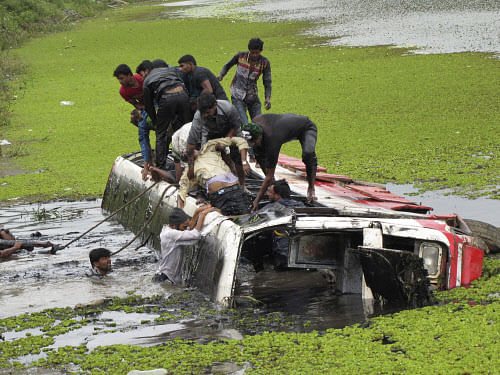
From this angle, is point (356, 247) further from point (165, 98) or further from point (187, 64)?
point (187, 64)

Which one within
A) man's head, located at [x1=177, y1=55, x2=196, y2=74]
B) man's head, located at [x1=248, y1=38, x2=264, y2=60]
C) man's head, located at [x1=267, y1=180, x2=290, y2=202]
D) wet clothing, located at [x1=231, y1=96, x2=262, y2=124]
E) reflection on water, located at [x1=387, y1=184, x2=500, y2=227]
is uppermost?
man's head, located at [x1=248, y1=38, x2=264, y2=60]

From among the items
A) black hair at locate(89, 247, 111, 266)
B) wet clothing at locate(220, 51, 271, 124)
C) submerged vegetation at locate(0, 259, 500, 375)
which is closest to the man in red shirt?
wet clothing at locate(220, 51, 271, 124)

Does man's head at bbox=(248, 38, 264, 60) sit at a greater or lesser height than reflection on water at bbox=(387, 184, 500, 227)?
greater

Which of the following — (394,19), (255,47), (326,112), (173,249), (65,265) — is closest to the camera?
(173,249)

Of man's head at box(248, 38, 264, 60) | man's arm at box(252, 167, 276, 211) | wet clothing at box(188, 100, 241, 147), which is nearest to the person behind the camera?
man's arm at box(252, 167, 276, 211)

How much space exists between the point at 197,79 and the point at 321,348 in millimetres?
4994

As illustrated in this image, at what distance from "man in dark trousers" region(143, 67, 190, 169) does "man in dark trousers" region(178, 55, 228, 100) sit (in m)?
0.17

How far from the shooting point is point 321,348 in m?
6.37

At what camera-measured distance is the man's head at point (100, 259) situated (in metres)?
9.52

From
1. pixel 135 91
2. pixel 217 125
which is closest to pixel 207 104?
pixel 217 125

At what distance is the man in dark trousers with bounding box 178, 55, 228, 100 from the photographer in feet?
34.0

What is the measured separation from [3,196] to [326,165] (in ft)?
18.3

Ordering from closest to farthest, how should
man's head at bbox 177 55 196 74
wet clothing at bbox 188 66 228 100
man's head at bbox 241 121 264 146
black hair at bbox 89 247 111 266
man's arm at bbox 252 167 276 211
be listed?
1. man's head at bbox 241 121 264 146
2. man's arm at bbox 252 167 276 211
3. black hair at bbox 89 247 111 266
4. man's head at bbox 177 55 196 74
5. wet clothing at bbox 188 66 228 100

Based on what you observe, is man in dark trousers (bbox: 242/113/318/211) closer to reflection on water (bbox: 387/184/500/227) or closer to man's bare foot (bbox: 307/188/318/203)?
man's bare foot (bbox: 307/188/318/203)
